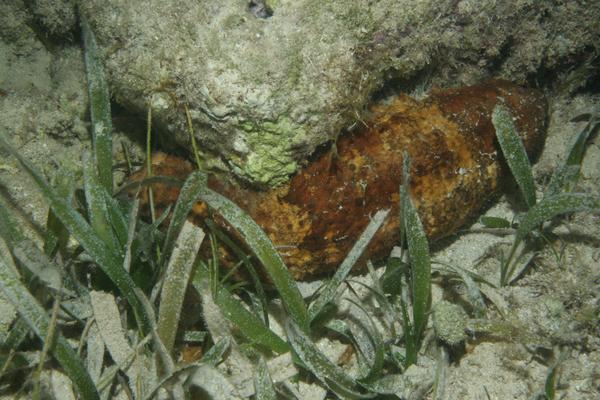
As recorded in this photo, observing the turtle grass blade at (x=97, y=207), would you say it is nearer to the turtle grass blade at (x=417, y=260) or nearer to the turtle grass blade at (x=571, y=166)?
the turtle grass blade at (x=417, y=260)

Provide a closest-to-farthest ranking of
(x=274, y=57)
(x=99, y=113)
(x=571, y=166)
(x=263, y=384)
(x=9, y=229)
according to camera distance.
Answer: (x=274, y=57) < (x=263, y=384) < (x=9, y=229) < (x=99, y=113) < (x=571, y=166)

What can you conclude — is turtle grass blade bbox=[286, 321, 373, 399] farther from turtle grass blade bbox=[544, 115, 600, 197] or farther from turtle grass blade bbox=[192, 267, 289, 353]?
turtle grass blade bbox=[544, 115, 600, 197]

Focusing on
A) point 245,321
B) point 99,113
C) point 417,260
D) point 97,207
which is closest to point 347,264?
point 417,260

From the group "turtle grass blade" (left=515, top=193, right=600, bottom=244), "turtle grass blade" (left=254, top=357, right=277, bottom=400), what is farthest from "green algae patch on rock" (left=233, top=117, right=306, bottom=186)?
"turtle grass blade" (left=515, top=193, right=600, bottom=244)

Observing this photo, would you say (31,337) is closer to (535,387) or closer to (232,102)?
(232,102)

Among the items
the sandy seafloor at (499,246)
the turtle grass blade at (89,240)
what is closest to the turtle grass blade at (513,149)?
the sandy seafloor at (499,246)

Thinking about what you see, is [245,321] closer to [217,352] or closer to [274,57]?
[217,352]

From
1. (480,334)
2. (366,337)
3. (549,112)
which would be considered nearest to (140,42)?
(366,337)
